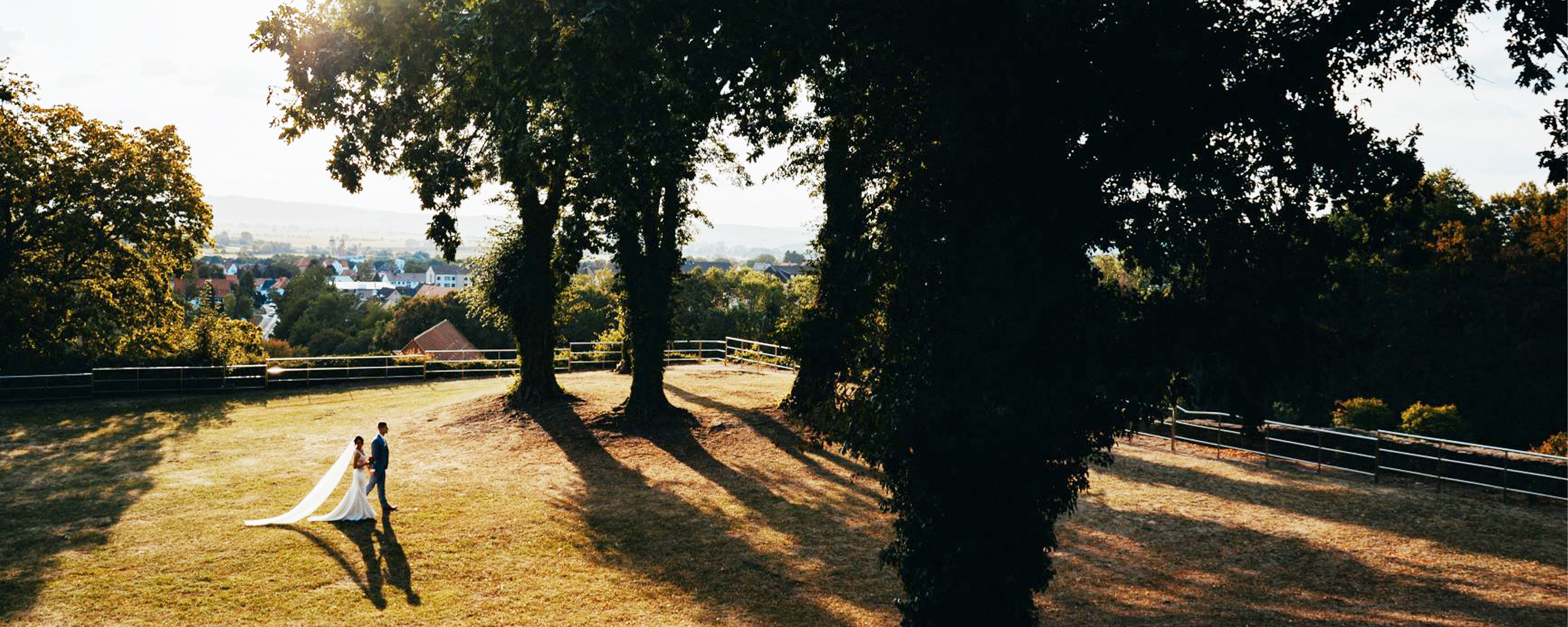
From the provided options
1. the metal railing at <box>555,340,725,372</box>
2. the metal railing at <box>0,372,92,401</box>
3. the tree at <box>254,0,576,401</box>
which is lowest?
the metal railing at <box>0,372,92,401</box>

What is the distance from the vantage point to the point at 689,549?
1313 cm

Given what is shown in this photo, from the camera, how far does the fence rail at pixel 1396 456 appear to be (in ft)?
51.0

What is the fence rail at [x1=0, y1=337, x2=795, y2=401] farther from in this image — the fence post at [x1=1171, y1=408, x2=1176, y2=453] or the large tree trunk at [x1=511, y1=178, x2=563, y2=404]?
the fence post at [x1=1171, y1=408, x2=1176, y2=453]

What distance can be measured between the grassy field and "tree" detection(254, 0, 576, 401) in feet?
16.9

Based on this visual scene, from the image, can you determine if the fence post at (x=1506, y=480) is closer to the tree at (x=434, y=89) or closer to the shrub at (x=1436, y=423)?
the shrub at (x=1436, y=423)

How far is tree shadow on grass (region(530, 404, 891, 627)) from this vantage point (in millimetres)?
10945

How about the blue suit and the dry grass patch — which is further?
the blue suit

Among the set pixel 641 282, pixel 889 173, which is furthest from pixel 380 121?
pixel 641 282

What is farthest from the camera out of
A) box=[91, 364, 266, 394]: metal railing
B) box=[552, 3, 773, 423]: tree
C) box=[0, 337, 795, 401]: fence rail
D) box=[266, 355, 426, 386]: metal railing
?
box=[266, 355, 426, 386]: metal railing

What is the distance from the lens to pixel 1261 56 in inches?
318

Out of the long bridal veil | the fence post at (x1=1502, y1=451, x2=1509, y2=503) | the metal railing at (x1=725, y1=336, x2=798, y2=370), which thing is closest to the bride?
the long bridal veil

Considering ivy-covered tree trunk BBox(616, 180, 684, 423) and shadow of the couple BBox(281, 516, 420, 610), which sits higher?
ivy-covered tree trunk BBox(616, 180, 684, 423)

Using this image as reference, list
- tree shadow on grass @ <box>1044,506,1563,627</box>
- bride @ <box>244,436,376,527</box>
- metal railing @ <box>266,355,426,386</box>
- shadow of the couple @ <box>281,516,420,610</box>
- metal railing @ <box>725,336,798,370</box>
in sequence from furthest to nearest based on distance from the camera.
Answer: metal railing @ <box>725,336,798,370</box>, metal railing @ <box>266,355,426,386</box>, bride @ <box>244,436,376,527</box>, shadow of the couple @ <box>281,516,420,610</box>, tree shadow on grass @ <box>1044,506,1563,627</box>

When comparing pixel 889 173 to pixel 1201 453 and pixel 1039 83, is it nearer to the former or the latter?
pixel 1039 83
